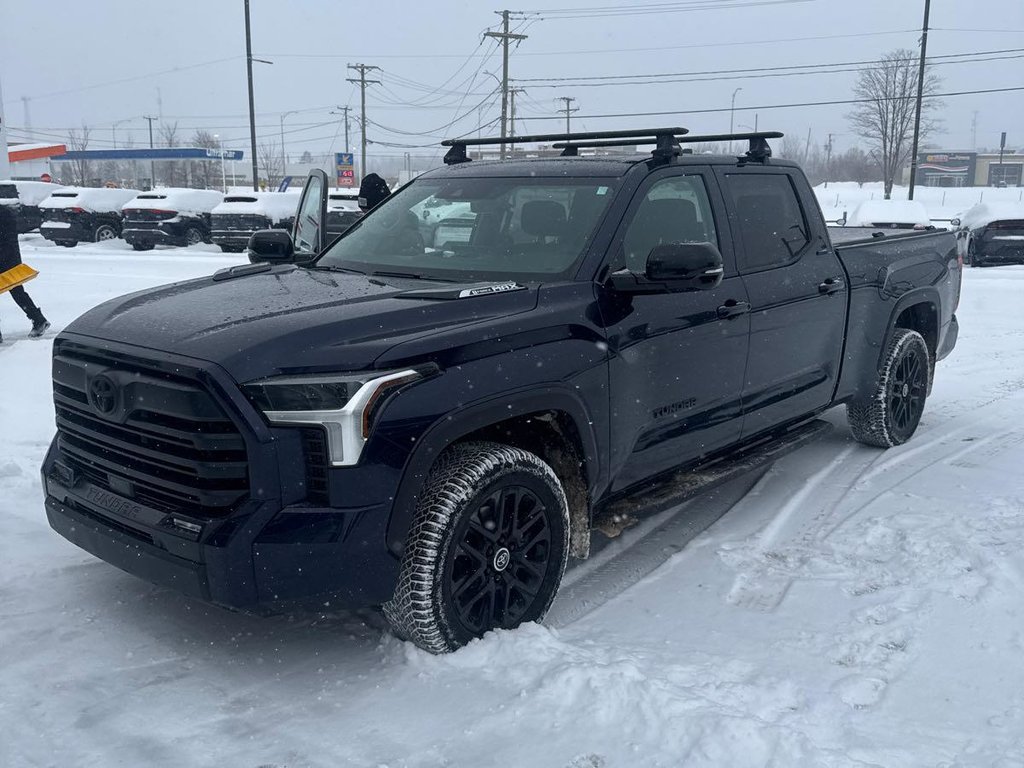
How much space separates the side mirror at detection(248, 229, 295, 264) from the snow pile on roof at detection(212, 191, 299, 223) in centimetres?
1751

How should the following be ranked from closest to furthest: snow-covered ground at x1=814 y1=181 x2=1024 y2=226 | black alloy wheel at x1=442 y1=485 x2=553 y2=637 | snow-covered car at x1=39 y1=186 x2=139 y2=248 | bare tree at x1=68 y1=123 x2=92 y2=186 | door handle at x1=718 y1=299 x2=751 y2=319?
1. black alloy wheel at x1=442 y1=485 x2=553 y2=637
2. door handle at x1=718 y1=299 x2=751 y2=319
3. snow-covered car at x1=39 y1=186 x2=139 y2=248
4. snow-covered ground at x1=814 y1=181 x2=1024 y2=226
5. bare tree at x1=68 y1=123 x2=92 y2=186

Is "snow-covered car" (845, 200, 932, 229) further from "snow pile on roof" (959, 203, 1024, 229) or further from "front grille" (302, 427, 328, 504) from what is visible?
"front grille" (302, 427, 328, 504)

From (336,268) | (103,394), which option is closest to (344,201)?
(336,268)

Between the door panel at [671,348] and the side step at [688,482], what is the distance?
0.45 feet

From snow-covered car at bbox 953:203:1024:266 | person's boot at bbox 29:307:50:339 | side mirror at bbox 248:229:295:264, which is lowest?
person's boot at bbox 29:307:50:339

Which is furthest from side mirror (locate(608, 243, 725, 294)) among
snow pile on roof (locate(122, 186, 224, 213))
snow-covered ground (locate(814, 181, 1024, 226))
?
snow-covered ground (locate(814, 181, 1024, 226))

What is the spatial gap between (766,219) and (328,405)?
296cm

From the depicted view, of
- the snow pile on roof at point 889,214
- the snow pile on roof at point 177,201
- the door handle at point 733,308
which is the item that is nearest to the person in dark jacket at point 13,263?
the door handle at point 733,308

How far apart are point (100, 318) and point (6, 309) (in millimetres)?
9839

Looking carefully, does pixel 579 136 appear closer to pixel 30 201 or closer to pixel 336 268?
pixel 336 268

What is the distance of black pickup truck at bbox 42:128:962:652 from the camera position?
303 centimetres

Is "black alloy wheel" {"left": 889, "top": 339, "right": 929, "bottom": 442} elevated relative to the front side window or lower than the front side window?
lower

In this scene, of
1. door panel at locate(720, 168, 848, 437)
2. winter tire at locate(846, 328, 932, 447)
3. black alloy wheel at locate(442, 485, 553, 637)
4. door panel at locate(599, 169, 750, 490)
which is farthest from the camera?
winter tire at locate(846, 328, 932, 447)

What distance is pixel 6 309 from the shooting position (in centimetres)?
1214
